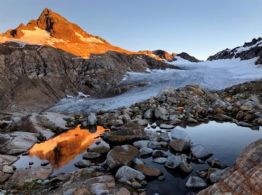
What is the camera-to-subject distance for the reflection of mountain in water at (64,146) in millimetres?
13909

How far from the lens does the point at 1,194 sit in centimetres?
972

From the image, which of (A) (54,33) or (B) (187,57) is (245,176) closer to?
(A) (54,33)

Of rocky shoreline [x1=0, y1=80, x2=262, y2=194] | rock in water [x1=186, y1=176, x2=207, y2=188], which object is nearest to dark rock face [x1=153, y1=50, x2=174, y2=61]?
rocky shoreline [x1=0, y1=80, x2=262, y2=194]

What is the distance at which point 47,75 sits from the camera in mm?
37781

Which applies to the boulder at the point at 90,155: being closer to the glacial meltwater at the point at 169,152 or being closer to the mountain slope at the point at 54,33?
the glacial meltwater at the point at 169,152

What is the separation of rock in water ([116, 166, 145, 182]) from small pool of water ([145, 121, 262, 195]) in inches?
20.6

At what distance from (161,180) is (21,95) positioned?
2564cm

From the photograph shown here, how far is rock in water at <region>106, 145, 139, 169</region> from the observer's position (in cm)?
1175

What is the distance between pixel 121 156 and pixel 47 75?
2846 centimetres

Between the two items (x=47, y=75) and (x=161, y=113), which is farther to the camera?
(x=47, y=75)

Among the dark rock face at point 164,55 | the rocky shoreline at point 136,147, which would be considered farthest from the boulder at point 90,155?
the dark rock face at point 164,55

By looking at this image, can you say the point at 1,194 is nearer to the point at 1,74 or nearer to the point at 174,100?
the point at 174,100

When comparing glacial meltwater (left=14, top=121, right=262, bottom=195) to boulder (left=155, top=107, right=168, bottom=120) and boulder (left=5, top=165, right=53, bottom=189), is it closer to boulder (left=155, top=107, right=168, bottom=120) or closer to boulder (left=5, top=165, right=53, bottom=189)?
boulder (left=5, top=165, right=53, bottom=189)

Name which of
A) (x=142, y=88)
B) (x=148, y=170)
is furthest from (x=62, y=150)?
(x=142, y=88)
